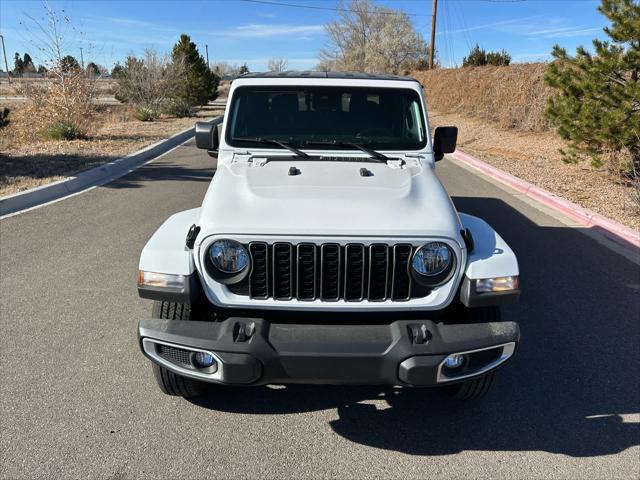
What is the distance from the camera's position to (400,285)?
2604 mm

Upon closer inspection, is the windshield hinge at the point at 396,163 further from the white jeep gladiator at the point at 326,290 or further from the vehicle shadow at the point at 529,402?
the vehicle shadow at the point at 529,402

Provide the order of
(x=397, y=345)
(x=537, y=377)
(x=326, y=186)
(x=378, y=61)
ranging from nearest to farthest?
(x=397, y=345), (x=326, y=186), (x=537, y=377), (x=378, y=61)

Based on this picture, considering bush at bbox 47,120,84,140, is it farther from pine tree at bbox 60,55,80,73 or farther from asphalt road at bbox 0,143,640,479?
asphalt road at bbox 0,143,640,479

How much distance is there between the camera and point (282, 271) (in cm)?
257

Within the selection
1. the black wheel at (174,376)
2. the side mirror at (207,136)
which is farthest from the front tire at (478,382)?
the side mirror at (207,136)

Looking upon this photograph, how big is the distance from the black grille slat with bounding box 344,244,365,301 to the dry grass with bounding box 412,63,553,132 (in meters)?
13.7

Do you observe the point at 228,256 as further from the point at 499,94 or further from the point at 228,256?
the point at 499,94

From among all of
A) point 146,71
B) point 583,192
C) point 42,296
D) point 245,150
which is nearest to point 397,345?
point 245,150

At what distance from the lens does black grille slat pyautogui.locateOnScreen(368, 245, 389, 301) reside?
8.33ft

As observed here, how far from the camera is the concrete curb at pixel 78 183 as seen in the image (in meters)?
7.50

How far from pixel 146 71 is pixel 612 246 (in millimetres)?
23963

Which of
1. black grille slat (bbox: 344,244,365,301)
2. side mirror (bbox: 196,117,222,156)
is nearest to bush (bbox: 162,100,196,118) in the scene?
side mirror (bbox: 196,117,222,156)

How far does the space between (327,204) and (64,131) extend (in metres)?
13.9

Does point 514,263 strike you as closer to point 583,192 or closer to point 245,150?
point 245,150
